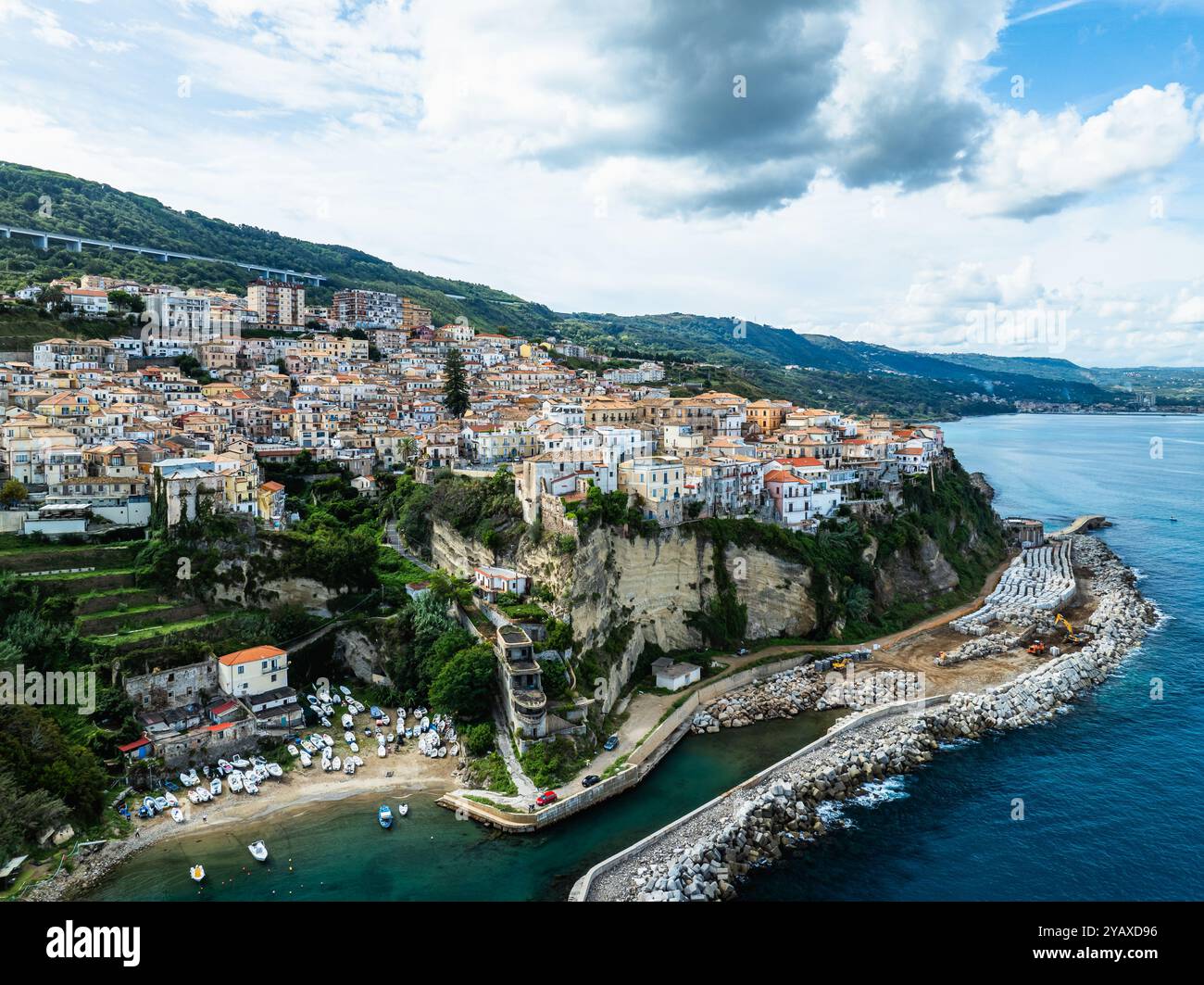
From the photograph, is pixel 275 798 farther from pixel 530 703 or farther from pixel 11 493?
pixel 11 493

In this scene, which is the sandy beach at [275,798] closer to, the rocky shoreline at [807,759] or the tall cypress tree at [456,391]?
the rocky shoreline at [807,759]

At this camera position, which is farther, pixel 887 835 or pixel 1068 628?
pixel 1068 628

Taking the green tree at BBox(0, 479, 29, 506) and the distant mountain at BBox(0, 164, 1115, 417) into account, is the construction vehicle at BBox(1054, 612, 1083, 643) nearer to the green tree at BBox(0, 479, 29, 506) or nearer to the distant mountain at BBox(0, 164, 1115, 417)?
the distant mountain at BBox(0, 164, 1115, 417)

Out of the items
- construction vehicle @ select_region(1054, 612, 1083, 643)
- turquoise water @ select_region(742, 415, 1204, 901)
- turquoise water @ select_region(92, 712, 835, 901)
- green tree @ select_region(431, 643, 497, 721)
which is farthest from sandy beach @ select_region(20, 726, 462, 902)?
construction vehicle @ select_region(1054, 612, 1083, 643)

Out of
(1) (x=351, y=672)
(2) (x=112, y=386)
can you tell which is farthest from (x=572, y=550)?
(2) (x=112, y=386)

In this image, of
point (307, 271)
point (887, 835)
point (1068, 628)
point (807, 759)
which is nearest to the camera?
point (887, 835)

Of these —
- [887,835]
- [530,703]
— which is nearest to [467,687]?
[530,703]

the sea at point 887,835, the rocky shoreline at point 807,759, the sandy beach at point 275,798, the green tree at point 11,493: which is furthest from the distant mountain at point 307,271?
the sea at point 887,835
